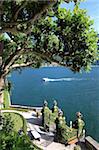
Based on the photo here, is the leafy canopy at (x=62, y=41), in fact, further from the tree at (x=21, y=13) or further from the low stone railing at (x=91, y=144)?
the low stone railing at (x=91, y=144)

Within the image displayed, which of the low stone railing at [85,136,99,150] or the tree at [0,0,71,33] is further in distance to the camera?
the low stone railing at [85,136,99,150]

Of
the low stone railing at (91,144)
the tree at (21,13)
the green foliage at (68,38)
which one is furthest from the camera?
the low stone railing at (91,144)

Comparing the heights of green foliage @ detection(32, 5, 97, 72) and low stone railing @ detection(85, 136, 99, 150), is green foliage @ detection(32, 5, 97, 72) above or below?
above

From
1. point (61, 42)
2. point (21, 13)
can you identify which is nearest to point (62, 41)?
point (61, 42)

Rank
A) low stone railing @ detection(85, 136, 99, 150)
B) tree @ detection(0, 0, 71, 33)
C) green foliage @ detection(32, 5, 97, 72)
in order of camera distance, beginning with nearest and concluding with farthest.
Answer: tree @ detection(0, 0, 71, 33)
green foliage @ detection(32, 5, 97, 72)
low stone railing @ detection(85, 136, 99, 150)

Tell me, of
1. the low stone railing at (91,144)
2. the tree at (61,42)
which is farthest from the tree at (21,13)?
the low stone railing at (91,144)

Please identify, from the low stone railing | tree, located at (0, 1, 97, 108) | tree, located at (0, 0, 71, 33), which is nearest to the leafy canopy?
tree, located at (0, 1, 97, 108)

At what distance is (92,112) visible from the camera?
52312 millimetres

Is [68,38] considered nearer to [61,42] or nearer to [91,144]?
[61,42]

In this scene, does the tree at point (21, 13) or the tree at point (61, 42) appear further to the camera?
the tree at point (61, 42)

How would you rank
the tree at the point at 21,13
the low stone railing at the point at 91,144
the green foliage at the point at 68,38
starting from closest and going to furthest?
the tree at the point at 21,13 < the green foliage at the point at 68,38 < the low stone railing at the point at 91,144

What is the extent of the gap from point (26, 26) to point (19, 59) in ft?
16.8

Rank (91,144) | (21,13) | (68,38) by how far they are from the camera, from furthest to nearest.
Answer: (91,144) → (68,38) → (21,13)

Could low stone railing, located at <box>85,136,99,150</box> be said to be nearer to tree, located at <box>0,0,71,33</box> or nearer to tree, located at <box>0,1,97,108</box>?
tree, located at <box>0,1,97,108</box>
